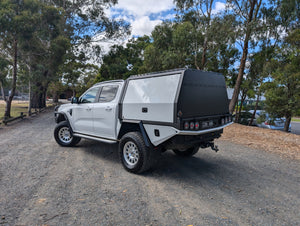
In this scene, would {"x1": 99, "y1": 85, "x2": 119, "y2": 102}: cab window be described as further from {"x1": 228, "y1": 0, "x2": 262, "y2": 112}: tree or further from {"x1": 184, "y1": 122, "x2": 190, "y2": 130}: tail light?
{"x1": 228, "y1": 0, "x2": 262, "y2": 112}: tree

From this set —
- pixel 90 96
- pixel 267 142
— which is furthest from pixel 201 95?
pixel 267 142

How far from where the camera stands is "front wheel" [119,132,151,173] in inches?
166

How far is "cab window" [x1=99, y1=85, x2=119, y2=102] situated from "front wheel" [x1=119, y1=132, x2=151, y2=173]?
1214mm

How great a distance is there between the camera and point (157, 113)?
405 cm

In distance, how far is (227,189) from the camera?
151 inches

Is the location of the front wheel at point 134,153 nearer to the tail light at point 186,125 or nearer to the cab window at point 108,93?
the tail light at point 186,125

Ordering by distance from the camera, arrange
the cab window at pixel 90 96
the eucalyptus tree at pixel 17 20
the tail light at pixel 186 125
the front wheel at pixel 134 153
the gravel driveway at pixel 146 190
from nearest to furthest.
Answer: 1. the gravel driveway at pixel 146 190
2. the tail light at pixel 186 125
3. the front wheel at pixel 134 153
4. the cab window at pixel 90 96
5. the eucalyptus tree at pixel 17 20

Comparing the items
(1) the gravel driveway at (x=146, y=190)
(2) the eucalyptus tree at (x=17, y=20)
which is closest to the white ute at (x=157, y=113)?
(1) the gravel driveway at (x=146, y=190)

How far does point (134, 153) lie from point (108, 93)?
1821 mm

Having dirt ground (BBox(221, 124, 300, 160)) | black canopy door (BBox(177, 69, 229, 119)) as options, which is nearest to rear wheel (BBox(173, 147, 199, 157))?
black canopy door (BBox(177, 69, 229, 119))

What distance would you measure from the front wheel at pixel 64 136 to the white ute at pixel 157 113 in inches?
45.1

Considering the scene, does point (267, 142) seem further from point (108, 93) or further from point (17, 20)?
point (17, 20)

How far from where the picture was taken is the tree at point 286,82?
1139 cm

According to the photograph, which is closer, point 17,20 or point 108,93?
point 108,93
